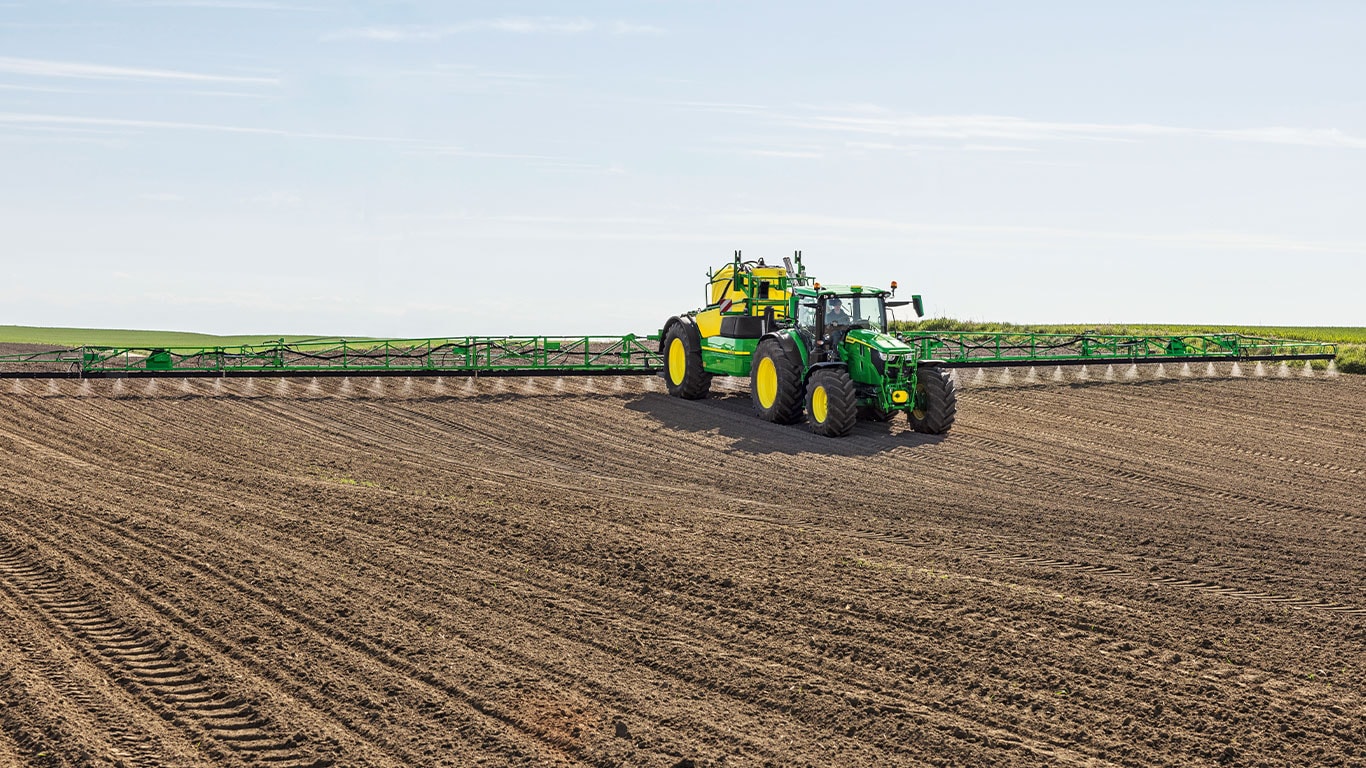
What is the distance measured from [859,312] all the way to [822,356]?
0.91 meters

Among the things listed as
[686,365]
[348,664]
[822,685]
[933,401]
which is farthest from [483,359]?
[822,685]

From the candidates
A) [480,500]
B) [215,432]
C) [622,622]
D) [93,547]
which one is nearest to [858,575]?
[622,622]

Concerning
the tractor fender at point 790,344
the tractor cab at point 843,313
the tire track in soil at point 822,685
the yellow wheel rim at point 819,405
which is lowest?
the tire track in soil at point 822,685

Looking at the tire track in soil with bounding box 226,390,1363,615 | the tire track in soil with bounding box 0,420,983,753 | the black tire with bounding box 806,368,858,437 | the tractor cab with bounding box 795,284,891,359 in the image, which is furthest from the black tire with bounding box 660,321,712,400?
the tire track in soil with bounding box 0,420,983,753

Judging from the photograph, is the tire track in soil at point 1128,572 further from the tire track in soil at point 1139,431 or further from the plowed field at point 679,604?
the tire track in soil at point 1139,431

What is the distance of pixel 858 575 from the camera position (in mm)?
10141

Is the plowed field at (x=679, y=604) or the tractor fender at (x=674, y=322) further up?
the tractor fender at (x=674, y=322)

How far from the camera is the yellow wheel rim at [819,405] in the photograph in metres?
18.8

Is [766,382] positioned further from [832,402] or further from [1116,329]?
[1116,329]

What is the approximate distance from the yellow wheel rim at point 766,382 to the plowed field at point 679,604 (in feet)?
6.40

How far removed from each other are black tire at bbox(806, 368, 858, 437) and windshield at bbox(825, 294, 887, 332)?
36.1 inches

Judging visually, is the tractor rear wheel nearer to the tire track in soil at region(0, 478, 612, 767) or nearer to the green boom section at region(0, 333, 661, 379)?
the green boom section at region(0, 333, 661, 379)

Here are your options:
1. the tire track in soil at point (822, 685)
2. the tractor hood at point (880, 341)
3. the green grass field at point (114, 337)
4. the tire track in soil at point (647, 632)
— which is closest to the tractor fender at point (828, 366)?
the tractor hood at point (880, 341)

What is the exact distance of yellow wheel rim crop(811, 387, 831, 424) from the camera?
18781mm
